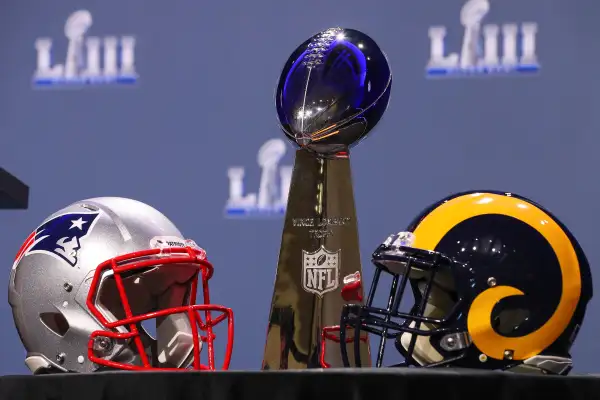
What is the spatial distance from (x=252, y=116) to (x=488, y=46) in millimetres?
634

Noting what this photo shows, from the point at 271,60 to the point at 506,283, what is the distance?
150cm

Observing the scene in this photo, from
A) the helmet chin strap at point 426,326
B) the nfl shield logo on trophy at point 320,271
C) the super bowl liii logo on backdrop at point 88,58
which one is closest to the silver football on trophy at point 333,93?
the nfl shield logo on trophy at point 320,271

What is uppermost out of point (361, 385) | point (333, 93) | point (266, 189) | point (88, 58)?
point (88, 58)

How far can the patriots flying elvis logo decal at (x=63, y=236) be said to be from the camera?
151 centimetres

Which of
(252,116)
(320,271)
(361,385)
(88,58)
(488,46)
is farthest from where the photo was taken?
(88,58)

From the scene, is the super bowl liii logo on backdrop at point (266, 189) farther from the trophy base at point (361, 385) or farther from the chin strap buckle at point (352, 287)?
the trophy base at point (361, 385)

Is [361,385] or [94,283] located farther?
[94,283]

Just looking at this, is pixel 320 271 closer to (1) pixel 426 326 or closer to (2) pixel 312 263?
(2) pixel 312 263

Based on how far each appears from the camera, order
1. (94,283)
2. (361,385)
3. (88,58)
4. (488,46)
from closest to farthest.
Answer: (361,385), (94,283), (488,46), (88,58)

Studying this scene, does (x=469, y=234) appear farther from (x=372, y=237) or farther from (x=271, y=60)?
(x=271, y=60)

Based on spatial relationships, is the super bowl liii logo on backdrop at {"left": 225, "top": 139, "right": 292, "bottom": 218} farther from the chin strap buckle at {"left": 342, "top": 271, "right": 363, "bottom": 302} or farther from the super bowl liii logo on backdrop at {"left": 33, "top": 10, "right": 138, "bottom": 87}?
the chin strap buckle at {"left": 342, "top": 271, "right": 363, "bottom": 302}

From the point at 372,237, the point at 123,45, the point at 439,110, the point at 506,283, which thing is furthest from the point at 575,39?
the point at 506,283

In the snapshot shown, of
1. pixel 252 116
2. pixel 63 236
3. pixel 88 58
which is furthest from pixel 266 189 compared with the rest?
pixel 63 236

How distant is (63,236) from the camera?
153 cm
